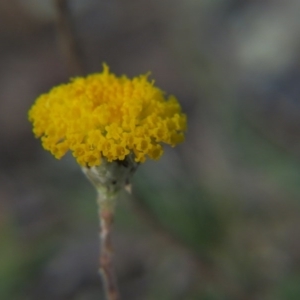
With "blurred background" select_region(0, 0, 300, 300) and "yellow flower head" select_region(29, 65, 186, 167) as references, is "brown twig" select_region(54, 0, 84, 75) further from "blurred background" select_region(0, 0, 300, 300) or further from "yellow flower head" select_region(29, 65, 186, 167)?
"yellow flower head" select_region(29, 65, 186, 167)

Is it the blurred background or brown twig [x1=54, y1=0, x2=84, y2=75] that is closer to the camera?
brown twig [x1=54, y1=0, x2=84, y2=75]

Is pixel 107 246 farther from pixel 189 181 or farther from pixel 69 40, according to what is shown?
pixel 189 181

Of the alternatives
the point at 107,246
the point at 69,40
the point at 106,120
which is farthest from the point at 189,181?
the point at 106,120

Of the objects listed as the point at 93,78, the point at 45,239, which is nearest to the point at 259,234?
the point at 45,239

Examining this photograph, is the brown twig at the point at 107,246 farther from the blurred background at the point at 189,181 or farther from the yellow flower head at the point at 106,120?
the blurred background at the point at 189,181

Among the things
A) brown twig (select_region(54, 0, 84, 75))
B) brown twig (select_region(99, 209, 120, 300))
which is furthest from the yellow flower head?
brown twig (select_region(54, 0, 84, 75))
